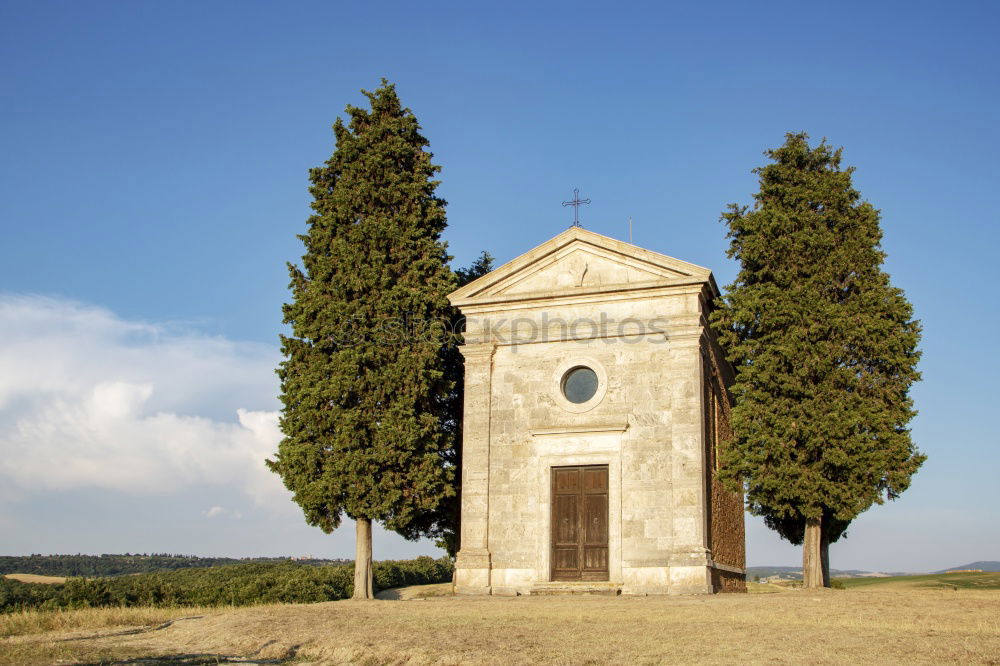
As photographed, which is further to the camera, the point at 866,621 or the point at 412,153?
the point at 412,153

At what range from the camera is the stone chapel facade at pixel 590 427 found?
19.6 meters

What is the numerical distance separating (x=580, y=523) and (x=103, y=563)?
3287 centimetres

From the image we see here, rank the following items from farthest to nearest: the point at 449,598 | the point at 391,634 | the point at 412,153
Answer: the point at 412,153 → the point at 449,598 → the point at 391,634

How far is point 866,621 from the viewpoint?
41.6 feet

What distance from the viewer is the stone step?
19.0m

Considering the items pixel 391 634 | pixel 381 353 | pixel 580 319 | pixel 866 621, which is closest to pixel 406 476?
pixel 381 353

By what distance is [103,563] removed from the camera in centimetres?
4444

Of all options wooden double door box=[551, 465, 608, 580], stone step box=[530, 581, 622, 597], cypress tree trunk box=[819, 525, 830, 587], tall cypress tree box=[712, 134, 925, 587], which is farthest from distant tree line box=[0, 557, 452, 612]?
cypress tree trunk box=[819, 525, 830, 587]

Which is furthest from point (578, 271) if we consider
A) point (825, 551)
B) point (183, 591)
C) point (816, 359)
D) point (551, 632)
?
point (183, 591)

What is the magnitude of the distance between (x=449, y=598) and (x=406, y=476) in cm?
293

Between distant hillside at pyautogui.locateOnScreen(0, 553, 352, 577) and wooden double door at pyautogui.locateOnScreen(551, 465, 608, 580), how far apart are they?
21436 millimetres

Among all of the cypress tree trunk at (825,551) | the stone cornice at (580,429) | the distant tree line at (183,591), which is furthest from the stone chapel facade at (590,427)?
the distant tree line at (183,591)

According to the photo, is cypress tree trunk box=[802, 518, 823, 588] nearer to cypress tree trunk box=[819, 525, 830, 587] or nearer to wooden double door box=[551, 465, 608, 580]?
cypress tree trunk box=[819, 525, 830, 587]

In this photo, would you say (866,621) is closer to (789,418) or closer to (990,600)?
(990,600)
